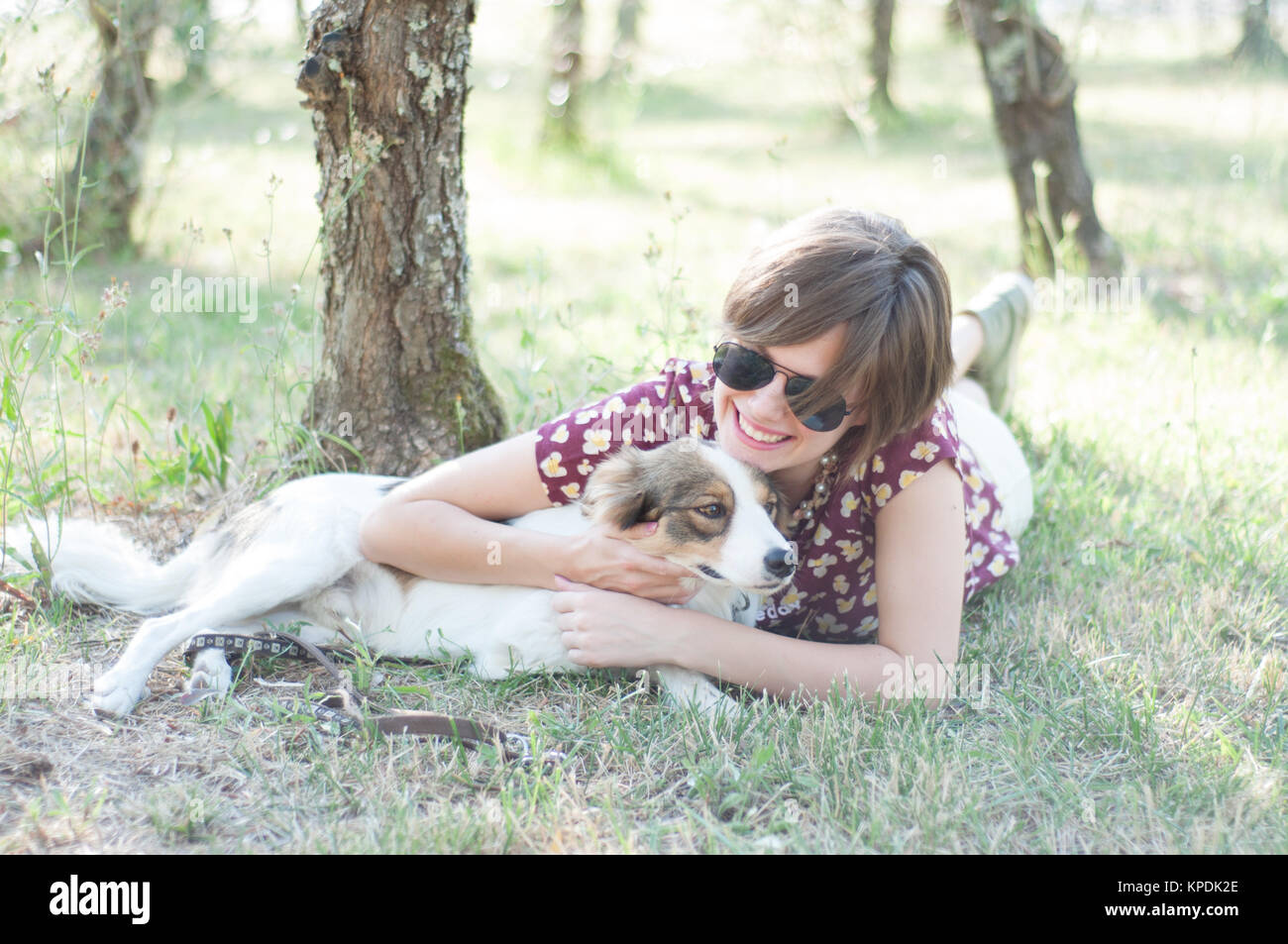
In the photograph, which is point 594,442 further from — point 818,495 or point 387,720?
point 387,720

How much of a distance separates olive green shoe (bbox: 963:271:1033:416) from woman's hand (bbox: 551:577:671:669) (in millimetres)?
2211

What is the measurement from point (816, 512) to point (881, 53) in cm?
1353

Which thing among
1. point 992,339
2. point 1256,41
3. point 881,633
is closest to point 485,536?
point 881,633

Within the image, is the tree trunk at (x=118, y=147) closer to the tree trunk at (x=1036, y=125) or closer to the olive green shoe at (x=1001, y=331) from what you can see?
the tree trunk at (x=1036, y=125)

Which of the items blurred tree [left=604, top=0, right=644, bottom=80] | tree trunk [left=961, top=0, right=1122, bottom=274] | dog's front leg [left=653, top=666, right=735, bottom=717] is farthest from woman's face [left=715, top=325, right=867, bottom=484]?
blurred tree [left=604, top=0, right=644, bottom=80]

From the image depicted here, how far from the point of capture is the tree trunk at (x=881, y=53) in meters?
14.2

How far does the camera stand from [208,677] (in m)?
2.76

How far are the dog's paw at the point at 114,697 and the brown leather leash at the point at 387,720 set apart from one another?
0.13 meters

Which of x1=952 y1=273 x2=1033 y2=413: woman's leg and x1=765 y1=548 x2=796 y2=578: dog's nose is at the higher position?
x1=952 y1=273 x2=1033 y2=413: woman's leg

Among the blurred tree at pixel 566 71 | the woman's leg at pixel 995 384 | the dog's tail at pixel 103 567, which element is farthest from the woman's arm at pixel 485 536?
the blurred tree at pixel 566 71

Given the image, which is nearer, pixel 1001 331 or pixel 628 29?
pixel 1001 331

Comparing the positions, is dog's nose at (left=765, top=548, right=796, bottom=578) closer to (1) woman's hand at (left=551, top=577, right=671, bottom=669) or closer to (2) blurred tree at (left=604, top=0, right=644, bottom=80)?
(1) woman's hand at (left=551, top=577, right=671, bottom=669)

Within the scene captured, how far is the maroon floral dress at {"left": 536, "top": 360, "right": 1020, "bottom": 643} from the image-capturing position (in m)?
2.84
